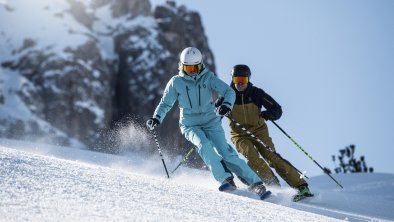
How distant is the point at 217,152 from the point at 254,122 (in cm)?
123

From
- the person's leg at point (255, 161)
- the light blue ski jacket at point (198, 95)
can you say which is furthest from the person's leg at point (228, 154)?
the person's leg at point (255, 161)

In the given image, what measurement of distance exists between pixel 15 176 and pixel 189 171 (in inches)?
199

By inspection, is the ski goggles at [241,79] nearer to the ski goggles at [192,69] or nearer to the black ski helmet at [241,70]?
the black ski helmet at [241,70]

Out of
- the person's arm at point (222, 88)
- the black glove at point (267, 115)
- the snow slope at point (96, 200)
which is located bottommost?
the snow slope at point (96, 200)

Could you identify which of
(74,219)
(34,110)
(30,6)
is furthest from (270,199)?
(30,6)

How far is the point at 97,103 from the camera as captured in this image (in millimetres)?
76000

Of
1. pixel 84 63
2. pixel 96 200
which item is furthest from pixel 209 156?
pixel 84 63

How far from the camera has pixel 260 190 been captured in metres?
5.21

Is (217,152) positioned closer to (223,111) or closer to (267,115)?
(223,111)

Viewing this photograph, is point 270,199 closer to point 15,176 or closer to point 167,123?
point 15,176

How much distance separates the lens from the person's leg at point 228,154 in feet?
18.1

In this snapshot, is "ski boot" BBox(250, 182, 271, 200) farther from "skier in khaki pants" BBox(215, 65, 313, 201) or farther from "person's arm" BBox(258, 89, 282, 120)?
"person's arm" BBox(258, 89, 282, 120)

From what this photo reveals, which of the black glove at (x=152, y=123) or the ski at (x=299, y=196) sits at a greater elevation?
the black glove at (x=152, y=123)

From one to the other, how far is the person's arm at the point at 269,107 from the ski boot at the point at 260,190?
1.70 meters
